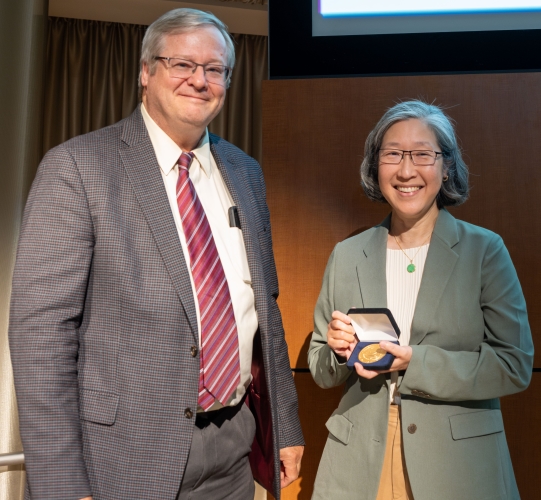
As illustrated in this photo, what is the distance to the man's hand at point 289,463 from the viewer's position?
203 centimetres

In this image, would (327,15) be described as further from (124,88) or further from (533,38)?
(124,88)

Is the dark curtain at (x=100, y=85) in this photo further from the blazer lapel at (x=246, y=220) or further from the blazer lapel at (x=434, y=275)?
the blazer lapel at (x=434, y=275)

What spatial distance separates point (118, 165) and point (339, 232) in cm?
125

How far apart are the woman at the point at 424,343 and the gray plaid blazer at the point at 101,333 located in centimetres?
53

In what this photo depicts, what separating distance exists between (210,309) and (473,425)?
86 centimetres

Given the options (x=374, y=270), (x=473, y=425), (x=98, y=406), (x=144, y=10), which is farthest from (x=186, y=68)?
(x=144, y=10)

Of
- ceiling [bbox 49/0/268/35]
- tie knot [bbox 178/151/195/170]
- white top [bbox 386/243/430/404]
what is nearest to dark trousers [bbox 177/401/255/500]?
white top [bbox 386/243/430/404]

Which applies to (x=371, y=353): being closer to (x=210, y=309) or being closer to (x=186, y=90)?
(x=210, y=309)

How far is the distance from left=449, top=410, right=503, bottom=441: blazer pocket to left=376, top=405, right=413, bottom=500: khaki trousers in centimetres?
→ 16

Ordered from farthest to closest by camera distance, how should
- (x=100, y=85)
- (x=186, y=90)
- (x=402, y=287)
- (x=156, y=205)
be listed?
1. (x=100, y=85)
2. (x=402, y=287)
3. (x=186, y=90)
4. (x=156, y=205)

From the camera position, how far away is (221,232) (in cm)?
187

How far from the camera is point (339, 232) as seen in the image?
2730mm

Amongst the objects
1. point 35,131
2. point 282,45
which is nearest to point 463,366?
point 282,45

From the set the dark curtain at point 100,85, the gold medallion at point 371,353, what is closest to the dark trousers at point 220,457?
the gold medallion at point 371,353
